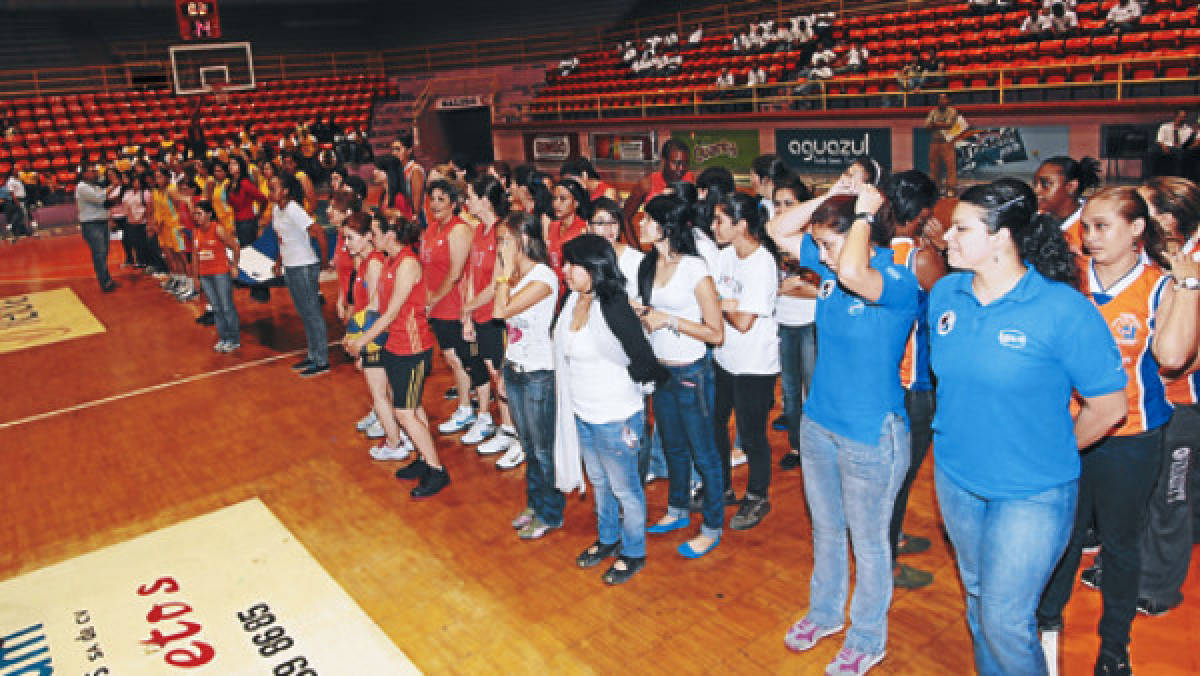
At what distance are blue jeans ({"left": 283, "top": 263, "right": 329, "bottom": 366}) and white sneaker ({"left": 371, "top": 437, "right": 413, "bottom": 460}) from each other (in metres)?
2.43

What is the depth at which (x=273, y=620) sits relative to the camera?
4367 mm

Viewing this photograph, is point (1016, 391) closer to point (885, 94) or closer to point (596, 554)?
point (596, 554)

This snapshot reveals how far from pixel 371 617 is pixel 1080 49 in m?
14.6

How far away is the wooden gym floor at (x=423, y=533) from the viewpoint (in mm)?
3861

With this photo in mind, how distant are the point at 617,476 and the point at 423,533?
1.53 metres

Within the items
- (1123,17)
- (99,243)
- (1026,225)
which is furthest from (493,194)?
(1123,17)

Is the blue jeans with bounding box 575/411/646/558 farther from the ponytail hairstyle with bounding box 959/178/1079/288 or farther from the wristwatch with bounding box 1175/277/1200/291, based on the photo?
the wristwatch with bounding box 1175/277/1200/291

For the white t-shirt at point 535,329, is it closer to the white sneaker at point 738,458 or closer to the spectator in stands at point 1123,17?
the white sneaker at point 738,458

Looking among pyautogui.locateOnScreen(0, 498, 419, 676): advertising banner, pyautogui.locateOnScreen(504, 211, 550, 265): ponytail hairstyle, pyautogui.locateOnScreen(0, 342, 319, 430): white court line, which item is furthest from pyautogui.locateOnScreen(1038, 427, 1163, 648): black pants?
pyautogui.locateOnScreen(0, 342, 319, 430): white court line

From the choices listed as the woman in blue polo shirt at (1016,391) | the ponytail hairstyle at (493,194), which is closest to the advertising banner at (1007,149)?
the ponytail hairstyle at (493,194)

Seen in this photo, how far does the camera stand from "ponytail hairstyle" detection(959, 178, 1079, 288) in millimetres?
2668

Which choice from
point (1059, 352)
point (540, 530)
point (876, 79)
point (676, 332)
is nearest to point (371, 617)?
point (540, 530)

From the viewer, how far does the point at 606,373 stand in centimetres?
406

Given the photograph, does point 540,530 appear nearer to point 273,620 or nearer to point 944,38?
point 273,620
